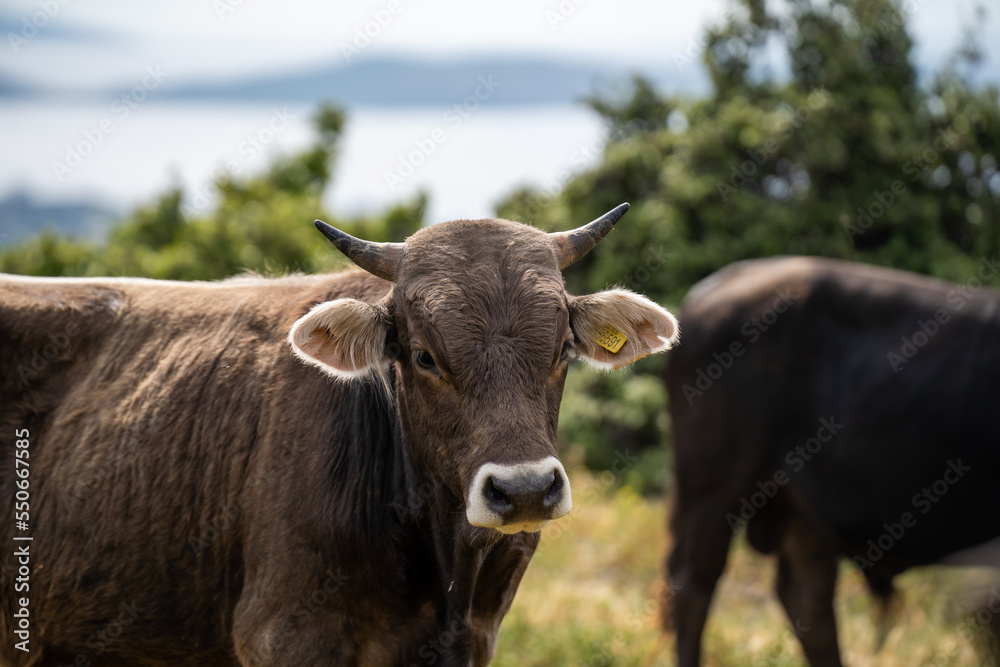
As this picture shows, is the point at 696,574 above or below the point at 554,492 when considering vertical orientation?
below

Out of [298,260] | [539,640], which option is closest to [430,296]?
[539,640]

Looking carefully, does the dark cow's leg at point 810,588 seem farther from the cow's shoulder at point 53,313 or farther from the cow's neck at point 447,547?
the cow's shoulder at point 53,313

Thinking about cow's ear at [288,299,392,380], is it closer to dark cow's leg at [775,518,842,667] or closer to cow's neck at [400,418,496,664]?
cow's neck at [400,418,496,664]

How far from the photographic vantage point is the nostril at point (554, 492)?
2.77 m

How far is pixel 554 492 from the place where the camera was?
279 cm

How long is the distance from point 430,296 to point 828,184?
822 centimetres

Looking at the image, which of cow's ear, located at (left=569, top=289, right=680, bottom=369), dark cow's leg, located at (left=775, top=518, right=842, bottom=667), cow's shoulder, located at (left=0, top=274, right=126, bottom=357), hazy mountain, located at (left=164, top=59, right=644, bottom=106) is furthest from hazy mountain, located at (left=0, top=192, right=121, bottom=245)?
cow's ear, located at (left=569, top=289, right=680, bottom=369)

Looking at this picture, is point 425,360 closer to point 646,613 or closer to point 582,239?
point 582,239

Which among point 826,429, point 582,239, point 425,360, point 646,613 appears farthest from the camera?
point 646,613

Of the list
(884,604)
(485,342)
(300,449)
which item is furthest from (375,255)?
(884,604)

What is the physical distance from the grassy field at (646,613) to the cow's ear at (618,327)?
1809 mm

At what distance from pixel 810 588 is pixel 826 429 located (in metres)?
1.26

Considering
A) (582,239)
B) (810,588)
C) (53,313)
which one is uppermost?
(582,239)

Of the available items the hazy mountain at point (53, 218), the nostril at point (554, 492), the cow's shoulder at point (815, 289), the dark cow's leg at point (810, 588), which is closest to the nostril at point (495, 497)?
the nostril at point (554, 492)
